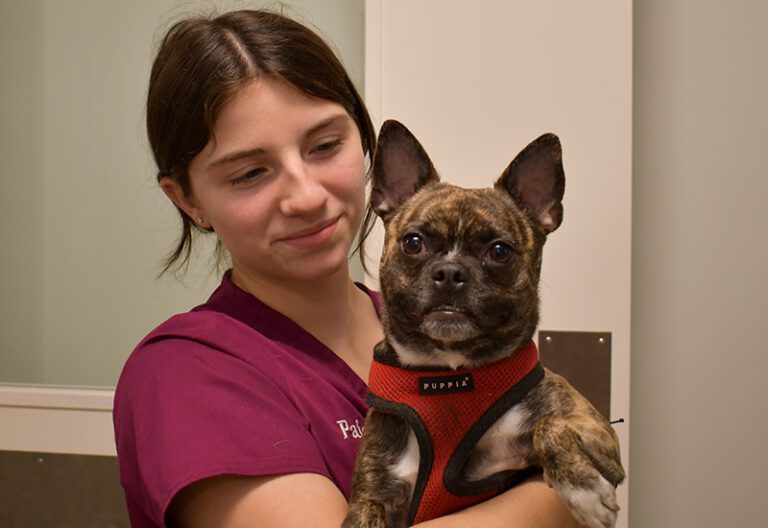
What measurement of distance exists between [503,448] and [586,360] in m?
0.98

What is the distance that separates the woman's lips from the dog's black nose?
29 centimetres

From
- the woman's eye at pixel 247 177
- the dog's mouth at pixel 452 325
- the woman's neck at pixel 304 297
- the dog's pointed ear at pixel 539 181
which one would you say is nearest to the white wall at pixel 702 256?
the dog's pointed ear at pixel 539 181

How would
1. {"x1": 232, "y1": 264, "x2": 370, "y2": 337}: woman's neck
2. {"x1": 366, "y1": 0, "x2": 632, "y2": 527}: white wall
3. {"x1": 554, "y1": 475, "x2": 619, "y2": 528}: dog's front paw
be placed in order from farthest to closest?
{"x1": 366, "y1": 0, "x2": 632, "y2": 527}: white wall
{"x1": 232, "y1": 264, "x2": 370, "y2": 337}: woman's neck
{"x1": 554, "y1": 475, "x2": 619, "y2": 528}: dog's front paw

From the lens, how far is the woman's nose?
4.34ft

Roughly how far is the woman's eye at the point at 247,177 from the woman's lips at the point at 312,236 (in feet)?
0.43

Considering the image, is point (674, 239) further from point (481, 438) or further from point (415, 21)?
point (481, 438)

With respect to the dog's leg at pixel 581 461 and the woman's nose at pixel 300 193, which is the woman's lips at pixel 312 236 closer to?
the woman's nose at pixel 300 193

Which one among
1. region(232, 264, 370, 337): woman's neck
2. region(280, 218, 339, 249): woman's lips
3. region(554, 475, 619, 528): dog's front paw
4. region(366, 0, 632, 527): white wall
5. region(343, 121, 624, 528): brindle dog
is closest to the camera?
region(554, 475, 619, 528): dog's front paw

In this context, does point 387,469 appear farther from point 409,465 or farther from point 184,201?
point 184,201

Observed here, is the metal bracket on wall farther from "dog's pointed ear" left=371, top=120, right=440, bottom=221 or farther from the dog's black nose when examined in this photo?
the dog's black nose

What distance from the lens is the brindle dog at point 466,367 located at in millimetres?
1168

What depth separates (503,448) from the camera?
1.22 meters

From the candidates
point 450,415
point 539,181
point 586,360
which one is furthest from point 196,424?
point 586,360

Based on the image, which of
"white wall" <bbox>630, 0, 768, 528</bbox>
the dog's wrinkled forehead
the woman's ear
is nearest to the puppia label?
the dog's wrinkled forehead
